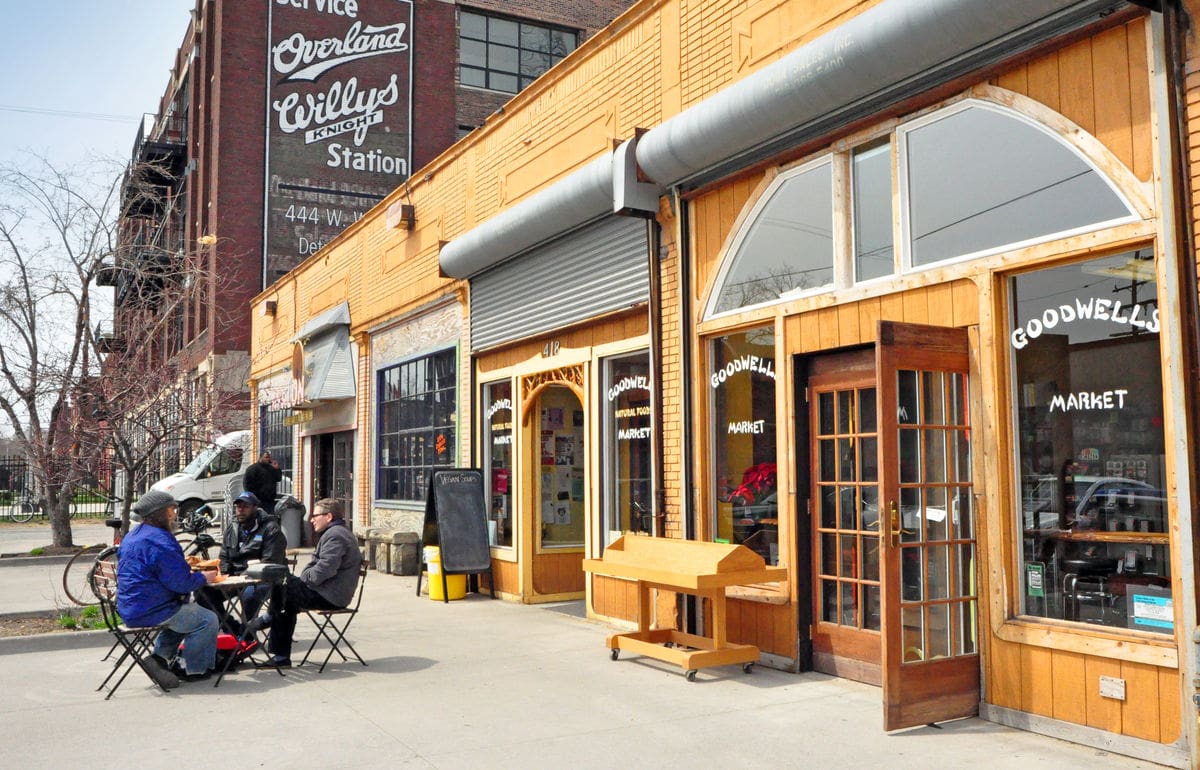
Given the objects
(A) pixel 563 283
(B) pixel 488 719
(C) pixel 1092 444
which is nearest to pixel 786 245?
(C) pixel 1092 444

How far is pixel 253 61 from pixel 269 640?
85.4 feet

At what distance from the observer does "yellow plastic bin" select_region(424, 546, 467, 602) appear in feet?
41.3

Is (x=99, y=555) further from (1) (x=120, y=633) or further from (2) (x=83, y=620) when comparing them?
(1) (x=120, y=633)

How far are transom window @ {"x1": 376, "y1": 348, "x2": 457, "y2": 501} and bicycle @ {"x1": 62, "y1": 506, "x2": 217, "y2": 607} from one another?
3.21 m

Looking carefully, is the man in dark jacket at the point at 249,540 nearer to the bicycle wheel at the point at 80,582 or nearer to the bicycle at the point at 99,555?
the bicycle at the point at 99,555

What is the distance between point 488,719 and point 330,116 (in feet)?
91.3

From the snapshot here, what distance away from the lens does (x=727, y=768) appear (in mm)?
5547

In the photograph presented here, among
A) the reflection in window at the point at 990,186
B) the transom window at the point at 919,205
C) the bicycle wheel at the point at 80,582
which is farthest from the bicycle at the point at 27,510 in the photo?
the reflection in window at the point at 990,186

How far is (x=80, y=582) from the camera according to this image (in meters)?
14.1

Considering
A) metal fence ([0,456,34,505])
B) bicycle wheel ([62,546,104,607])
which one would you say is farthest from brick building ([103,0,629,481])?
bicycle wheel ([62,546,104,607])

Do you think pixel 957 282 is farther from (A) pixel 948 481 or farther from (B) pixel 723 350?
(B) pixel 723 350

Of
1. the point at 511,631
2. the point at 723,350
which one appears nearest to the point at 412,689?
the point at 511,631

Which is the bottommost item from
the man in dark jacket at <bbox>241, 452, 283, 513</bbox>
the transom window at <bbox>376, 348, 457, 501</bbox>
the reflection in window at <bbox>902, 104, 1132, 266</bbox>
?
the man in dark jacket at <bbox>241, 452, 283, 513</bbox>

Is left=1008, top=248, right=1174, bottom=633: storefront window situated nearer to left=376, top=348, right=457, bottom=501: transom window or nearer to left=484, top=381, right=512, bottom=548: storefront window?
left=484, top=381, right=512, bottom=548: storefront window
